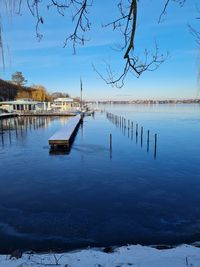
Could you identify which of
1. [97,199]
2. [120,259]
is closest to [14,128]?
[97,199]

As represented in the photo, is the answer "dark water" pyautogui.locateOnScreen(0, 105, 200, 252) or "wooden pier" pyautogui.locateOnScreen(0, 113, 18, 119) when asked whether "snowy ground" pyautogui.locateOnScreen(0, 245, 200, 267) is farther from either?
"wooden pier" pyautogui.locateOnScreen(0, 113, 18, 119)

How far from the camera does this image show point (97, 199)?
9.17 metres

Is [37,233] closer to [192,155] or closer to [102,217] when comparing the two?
[102,217]

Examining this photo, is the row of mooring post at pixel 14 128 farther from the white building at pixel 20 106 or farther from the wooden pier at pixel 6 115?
A: the white building at pixel 20 106

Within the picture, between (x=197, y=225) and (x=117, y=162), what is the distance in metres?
7.85

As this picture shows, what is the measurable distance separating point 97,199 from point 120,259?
436 centimetres

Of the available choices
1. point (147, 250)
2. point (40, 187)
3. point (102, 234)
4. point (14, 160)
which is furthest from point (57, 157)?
point (147, 250)

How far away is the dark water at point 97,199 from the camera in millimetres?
6590

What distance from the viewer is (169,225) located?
7.17 m

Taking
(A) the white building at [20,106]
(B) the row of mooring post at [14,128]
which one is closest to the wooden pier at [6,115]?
(A) the white building at [20,106]

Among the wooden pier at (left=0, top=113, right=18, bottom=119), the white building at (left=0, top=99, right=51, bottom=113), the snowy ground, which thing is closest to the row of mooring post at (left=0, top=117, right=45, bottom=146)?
the wooden pier at (left=0, top=113, right=18, bottom=119)

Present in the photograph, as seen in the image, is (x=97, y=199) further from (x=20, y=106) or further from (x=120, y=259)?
(x=20, y=106)

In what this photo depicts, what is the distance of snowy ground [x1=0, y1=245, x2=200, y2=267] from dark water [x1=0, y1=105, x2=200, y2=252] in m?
1.06

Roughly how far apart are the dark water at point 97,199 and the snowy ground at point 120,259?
3.47 ft
